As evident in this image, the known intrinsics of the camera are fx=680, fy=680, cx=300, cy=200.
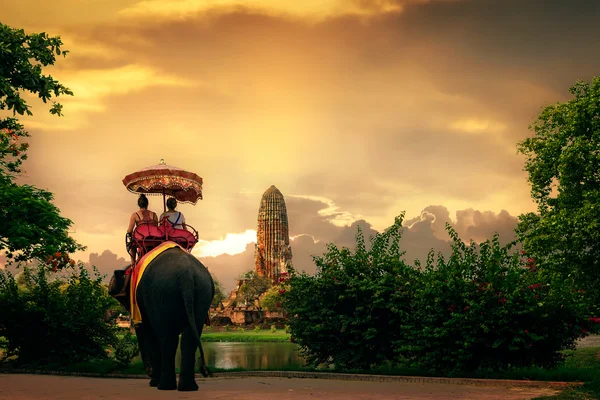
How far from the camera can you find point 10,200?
86.6ft

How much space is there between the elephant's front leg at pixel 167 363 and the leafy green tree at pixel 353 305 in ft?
21.6

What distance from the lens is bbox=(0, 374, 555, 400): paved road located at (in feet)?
42.0

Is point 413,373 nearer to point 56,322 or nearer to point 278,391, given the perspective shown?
point 278,391

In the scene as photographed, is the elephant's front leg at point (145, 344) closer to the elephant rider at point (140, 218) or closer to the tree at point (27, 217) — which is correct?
the elephant rider at point (140, 218)


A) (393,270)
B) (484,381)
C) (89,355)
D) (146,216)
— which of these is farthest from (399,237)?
(89,355)

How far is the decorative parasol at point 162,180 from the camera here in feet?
53.2

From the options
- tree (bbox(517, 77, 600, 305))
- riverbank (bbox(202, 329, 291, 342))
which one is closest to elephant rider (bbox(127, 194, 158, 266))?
tree (bbox(517, 77, 600, 305))

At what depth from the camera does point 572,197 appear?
34.8 m

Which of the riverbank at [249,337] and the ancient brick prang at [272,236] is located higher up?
the ancient brick prang at [272,236]

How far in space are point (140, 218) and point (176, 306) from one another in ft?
10.2

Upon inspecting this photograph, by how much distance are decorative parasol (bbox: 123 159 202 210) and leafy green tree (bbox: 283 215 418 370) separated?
5.48m

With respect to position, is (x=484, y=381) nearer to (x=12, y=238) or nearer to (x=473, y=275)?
(x=473, y=275)

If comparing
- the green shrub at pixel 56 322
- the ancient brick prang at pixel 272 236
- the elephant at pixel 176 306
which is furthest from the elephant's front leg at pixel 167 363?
the ancient brick prang at pixel 272 236

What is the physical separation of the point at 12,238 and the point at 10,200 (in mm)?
1532
